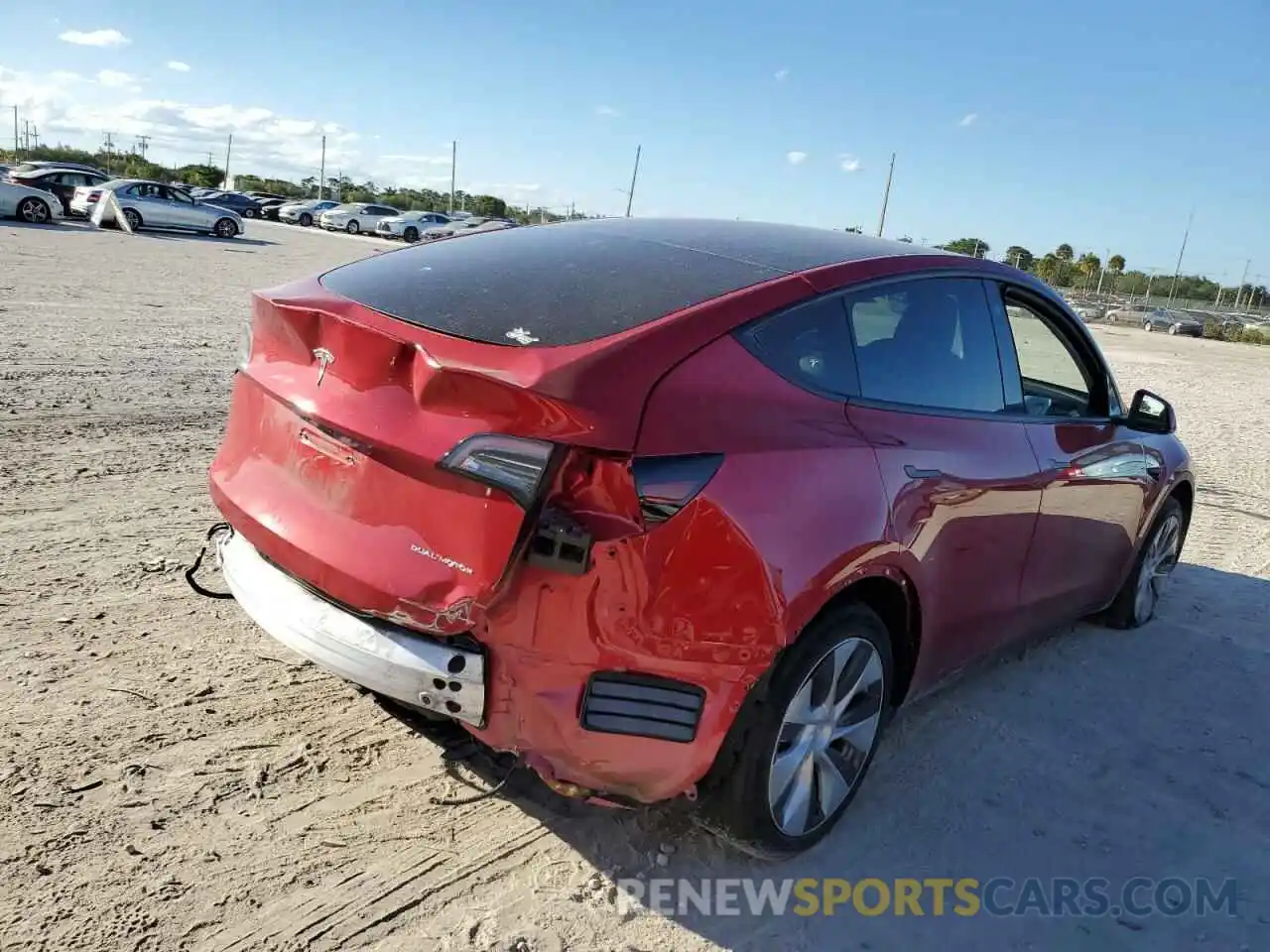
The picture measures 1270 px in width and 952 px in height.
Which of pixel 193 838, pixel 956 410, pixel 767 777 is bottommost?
pixel 193 838

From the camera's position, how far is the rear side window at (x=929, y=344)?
119 inches

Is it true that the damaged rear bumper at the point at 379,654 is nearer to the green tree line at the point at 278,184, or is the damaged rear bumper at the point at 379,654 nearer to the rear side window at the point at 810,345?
the rear side window at the point at 810,345

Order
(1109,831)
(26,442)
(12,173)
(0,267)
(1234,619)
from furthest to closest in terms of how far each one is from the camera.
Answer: (12,173)
(0,267)
(26,442)
(1234,619)
(1109,831)

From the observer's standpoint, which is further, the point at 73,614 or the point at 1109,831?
the point at 73,614

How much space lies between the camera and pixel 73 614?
377 cm

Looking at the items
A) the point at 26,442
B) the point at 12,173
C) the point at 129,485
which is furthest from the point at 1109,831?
the point at 12,173

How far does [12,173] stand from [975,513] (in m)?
33.5

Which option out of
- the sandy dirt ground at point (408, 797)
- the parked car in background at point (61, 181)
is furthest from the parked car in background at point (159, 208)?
the sandy dirt ground at point (408, 797)

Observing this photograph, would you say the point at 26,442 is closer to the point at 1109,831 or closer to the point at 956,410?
the point at 956,410

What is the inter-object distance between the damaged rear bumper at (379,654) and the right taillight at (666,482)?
1.81 ft

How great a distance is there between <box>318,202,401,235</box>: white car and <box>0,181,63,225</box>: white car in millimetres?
22199

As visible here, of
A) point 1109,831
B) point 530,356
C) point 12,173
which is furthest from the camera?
point 12,173

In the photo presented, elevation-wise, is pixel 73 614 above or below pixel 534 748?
below

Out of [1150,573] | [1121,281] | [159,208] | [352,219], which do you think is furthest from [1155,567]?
[1121,281]
